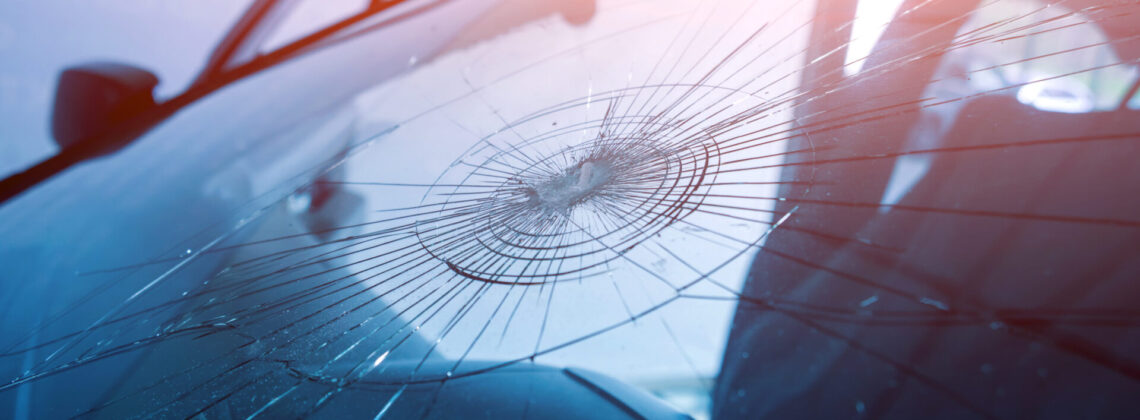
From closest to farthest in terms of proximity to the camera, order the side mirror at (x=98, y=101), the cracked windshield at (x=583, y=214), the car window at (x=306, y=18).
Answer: the cracked windshield at (x=583, y=214) < the side mirror at (x=98, y=101) < the car window at (x=306, y=18)

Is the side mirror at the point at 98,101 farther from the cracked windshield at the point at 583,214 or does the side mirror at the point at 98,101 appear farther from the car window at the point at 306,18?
the car window at the point at 306,18

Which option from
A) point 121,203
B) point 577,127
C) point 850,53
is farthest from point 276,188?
point 850,53

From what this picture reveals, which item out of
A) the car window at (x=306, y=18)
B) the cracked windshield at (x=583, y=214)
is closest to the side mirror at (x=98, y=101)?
the cracked windshield at (x=583, y=214)

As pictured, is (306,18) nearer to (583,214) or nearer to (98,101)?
(98,101)

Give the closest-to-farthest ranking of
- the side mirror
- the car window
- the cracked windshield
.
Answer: the cracked windshield, the side mirror, the car window

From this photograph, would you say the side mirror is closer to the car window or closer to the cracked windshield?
the cracked windshield

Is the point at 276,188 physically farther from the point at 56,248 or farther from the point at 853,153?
the point at 853,153

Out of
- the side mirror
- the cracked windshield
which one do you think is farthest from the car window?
the side mirror

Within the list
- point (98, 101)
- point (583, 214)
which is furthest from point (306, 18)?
point (583, 214)
